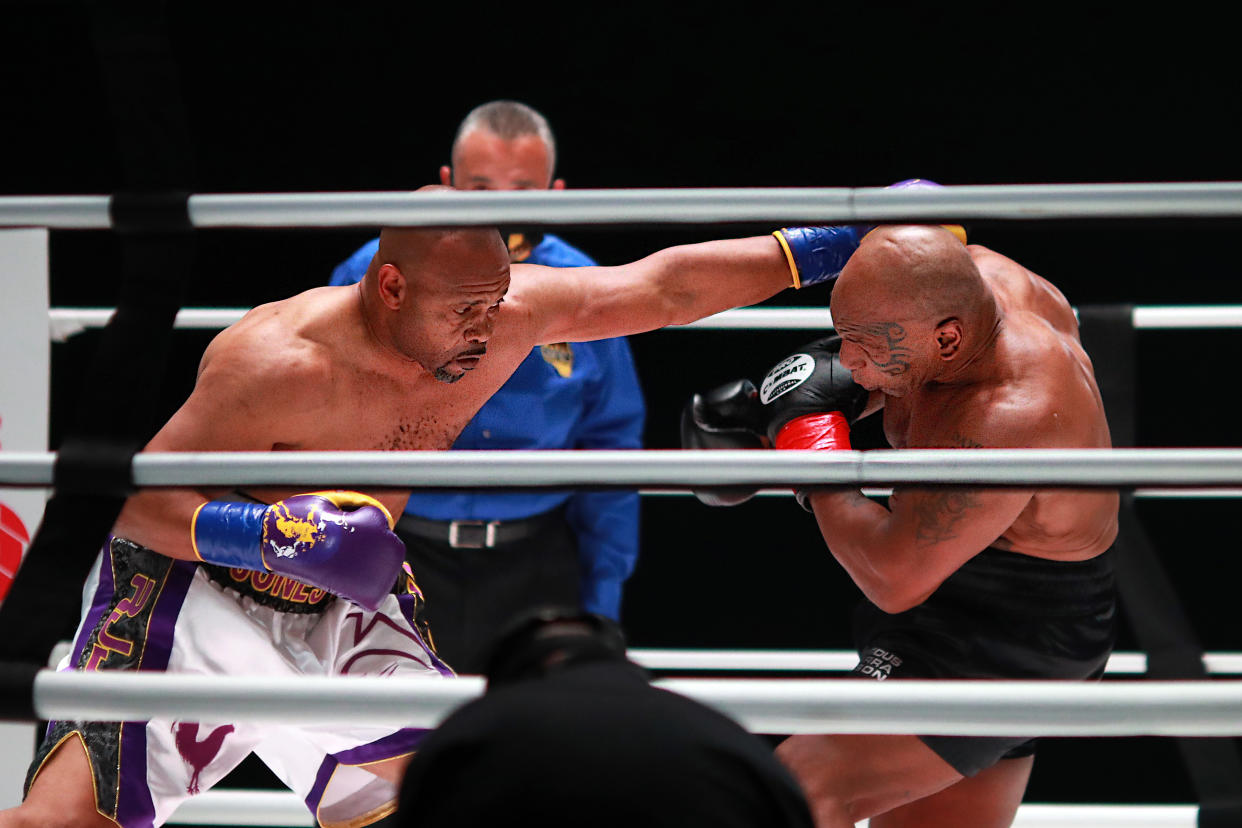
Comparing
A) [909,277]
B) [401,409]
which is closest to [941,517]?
[909,277]

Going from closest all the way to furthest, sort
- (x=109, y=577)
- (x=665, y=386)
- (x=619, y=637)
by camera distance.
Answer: (x=619, y=637) < (x=109, y=577) < (x=665, y=386)

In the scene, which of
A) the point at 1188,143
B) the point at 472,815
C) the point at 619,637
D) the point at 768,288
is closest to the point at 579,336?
the point at 768,288

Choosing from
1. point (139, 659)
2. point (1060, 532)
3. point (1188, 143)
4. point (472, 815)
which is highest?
point (1188, 143)

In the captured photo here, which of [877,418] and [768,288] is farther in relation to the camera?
[877,418]

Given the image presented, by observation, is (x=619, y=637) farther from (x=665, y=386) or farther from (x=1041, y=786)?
(x=1041, y=786)

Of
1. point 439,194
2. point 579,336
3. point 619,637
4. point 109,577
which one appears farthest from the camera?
point 579,336

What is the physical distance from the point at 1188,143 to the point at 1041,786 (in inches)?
59.6

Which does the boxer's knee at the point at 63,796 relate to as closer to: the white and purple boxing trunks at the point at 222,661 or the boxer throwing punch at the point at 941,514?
the white and purple boxing trunks at the point at 222,661

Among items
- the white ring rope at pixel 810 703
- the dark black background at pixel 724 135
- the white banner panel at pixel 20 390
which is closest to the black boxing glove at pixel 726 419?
the white ring rope at pixel 810 703

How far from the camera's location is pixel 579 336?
4.73 ft

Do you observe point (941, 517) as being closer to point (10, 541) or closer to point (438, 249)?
point (438, 249)

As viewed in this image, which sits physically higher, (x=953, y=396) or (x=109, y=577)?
(x=953, y=396)

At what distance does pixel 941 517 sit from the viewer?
49.1 inches

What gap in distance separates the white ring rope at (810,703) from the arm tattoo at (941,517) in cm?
51
